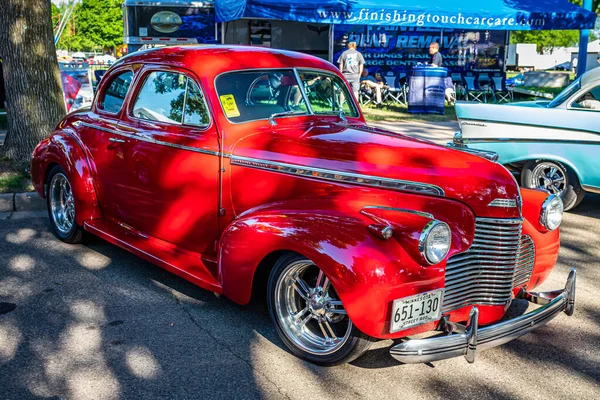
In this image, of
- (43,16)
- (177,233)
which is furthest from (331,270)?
(43,16)

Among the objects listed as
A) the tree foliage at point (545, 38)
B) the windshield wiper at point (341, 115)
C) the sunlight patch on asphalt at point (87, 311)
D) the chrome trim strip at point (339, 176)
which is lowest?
the sunlight patch on asphalt at point (87, 311)

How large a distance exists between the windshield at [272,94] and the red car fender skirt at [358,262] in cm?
115

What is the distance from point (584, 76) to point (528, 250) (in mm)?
4174

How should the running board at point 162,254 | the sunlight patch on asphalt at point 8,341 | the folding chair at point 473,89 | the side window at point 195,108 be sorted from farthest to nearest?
1. the folding chair at point 473,89
2. the side window at point 195,108
3. the running board at point 162,254
4. the sunlight patch on asphalt at point 8,341

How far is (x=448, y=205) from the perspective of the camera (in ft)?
12.0

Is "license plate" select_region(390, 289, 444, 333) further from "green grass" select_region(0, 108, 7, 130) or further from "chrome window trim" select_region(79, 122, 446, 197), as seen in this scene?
"green grass" select_region(0, 108, 7, 130)

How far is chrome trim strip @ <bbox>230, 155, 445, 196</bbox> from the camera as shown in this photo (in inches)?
145

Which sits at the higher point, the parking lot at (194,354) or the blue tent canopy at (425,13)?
the blue tent canopy at (425,13)

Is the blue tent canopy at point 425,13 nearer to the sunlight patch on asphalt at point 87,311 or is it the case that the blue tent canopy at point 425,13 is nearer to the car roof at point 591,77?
the car roof at point 591,77

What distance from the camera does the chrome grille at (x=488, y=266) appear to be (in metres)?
3.59

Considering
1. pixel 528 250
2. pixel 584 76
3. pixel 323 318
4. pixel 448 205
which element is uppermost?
pixel 584 76

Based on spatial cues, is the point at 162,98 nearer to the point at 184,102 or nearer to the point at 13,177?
the point at 184,102

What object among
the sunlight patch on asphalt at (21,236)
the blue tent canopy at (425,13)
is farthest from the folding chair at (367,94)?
the sunlight patch on asphalt at (21,236)

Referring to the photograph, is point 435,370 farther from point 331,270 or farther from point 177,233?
point 177,233
